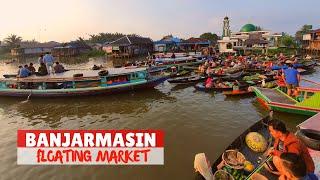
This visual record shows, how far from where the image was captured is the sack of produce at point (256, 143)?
9.60 meters

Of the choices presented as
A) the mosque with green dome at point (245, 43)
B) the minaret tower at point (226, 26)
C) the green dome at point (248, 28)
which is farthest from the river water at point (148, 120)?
the green dome at point (248, 28)

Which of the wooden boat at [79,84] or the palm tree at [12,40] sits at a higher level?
the palm tree at [12,40]

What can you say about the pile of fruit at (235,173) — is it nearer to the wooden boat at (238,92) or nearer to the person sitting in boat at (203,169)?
the person sitting in boat at (203,169)

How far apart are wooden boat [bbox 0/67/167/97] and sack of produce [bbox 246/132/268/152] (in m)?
14.4

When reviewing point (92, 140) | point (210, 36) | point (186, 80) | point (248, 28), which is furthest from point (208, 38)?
point (92, 140)

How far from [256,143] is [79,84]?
55.4ft

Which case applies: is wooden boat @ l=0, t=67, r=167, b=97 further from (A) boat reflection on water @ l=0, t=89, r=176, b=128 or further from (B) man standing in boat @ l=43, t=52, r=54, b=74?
(B) man standing in boat @ l=43, t=52, r=54, b=74

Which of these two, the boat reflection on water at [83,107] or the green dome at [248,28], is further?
the green dome at [248,28]

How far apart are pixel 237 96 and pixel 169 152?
10.7m

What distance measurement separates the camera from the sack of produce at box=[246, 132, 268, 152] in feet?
31.5

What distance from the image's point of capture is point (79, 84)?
892 inches

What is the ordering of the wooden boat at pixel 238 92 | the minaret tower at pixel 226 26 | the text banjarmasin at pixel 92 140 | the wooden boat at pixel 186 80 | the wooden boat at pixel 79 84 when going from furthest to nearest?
the minaret tower at pixel 226 26 < the wooden boat at pixel 186 80 < the wooden boat at pixel 79 84 < the wooden boat at pixel 238 92 < the text banjarmasin at pixel 92 140

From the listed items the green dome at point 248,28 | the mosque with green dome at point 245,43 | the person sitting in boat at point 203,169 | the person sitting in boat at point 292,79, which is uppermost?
the green dome at point 248,28

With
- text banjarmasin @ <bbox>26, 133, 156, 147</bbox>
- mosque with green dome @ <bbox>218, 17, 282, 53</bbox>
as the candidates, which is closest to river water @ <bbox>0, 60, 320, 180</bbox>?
text banjarmasin @ <bbox>26, 133, 156, 147</bbox>
